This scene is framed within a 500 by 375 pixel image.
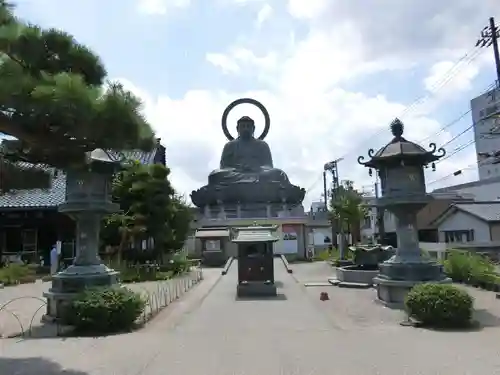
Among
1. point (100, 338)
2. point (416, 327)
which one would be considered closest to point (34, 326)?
point (100, 338)

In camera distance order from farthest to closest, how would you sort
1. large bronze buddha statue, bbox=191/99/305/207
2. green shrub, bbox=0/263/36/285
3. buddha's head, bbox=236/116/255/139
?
1. buddha's head, bbox=236/116/255/139
2. large bronze buddha statue, bbox=191/99/305/207
3. green shrub, bbox=0/263/36/285

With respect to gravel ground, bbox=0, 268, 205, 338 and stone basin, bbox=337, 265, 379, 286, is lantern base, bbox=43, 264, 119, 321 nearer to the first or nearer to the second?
gravel ground, bbox=0, 268, 205, 338

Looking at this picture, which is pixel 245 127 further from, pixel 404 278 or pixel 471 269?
pixel 404 278

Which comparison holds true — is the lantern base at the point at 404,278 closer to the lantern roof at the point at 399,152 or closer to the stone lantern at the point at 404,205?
the stone lantern at the point at 404,205

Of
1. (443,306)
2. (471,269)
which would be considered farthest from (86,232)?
(471,269)

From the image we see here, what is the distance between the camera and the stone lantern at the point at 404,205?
1234 centimetres

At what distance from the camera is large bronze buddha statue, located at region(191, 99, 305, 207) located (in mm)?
42594

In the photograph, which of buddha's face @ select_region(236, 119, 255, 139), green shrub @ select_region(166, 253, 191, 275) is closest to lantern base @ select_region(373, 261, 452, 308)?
green shrub @ select_region(166, 253, 191, 275)

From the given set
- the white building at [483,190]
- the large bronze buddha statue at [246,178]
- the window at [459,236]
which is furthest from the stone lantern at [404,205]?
the white building at [483,190]

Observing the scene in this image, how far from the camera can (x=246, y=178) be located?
141ft

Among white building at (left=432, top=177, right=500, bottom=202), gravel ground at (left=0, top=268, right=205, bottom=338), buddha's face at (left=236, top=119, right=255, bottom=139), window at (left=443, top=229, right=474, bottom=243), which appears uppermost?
buddha's face at (left=236, top=119, right=255, bottom=139)

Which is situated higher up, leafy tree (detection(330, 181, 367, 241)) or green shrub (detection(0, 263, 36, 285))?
leafy tree (detection(330, 181, 367, 241))

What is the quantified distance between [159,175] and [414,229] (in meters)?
14.3

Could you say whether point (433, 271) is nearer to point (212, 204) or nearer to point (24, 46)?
point (24, 46)
